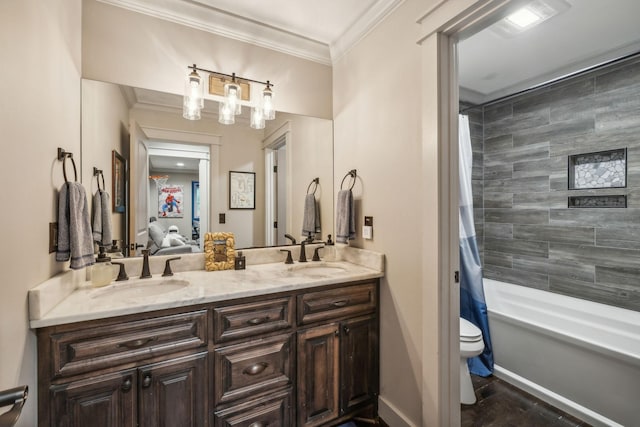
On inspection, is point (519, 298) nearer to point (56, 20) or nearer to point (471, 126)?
point (471, 126)

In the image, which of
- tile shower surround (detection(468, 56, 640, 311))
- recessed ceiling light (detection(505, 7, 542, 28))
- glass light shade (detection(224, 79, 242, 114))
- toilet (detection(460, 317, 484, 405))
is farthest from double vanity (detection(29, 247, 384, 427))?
tile shower surround (detection(468, 56, 640, 311))

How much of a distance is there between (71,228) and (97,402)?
0.68 metres

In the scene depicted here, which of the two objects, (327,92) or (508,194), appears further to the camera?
(508,194)

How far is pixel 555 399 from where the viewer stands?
1.84 m

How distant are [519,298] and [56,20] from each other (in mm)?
3782

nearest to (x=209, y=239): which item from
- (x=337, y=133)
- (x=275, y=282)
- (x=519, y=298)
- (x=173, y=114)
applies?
(x=275, y=282)

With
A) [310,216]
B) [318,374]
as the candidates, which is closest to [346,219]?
[310,216]

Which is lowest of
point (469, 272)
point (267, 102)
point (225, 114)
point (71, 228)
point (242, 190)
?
point (469, 272)

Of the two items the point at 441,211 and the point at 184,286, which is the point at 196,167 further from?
the point at 441,211

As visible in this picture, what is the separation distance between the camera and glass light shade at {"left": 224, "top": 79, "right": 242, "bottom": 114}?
6.03ft

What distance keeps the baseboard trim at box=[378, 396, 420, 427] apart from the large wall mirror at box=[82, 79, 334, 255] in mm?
1157

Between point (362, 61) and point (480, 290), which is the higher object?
point (362, 61)

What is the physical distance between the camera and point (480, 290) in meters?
2.28

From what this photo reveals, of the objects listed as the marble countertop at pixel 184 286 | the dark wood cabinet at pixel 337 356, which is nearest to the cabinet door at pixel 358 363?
the dark wood cabinet at pixel 337 356
